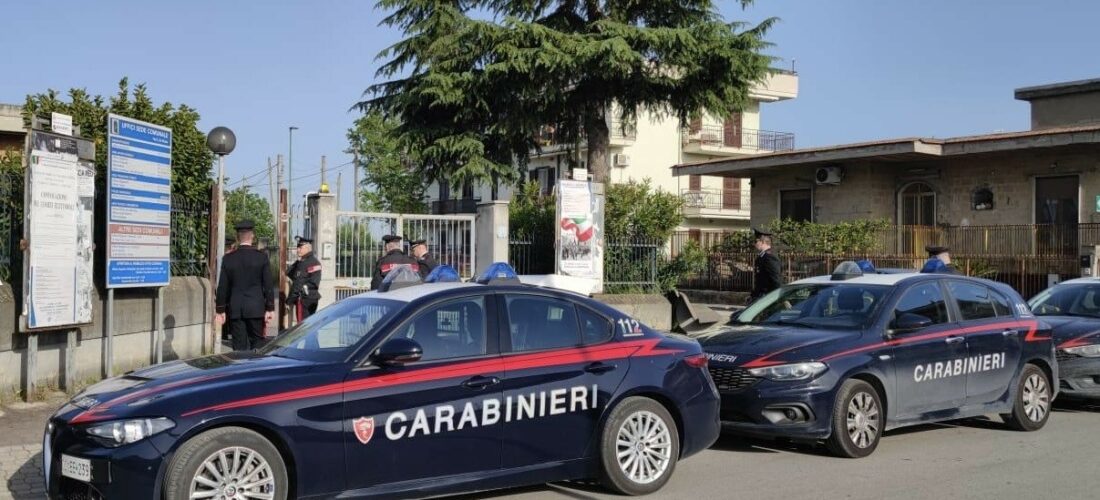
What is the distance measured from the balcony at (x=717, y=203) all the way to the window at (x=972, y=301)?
37.5 m

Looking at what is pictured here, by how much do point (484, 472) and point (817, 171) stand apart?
25.5 m

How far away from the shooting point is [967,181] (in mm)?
26797

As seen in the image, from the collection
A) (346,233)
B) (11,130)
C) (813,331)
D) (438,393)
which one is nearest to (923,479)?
(813,331)

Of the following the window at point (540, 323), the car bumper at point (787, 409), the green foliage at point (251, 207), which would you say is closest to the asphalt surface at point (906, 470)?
the car bumper at point (787, 409)

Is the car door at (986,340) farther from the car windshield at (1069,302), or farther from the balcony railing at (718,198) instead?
the balcony railing at (718,198)

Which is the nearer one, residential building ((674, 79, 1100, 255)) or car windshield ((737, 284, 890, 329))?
car windshield ((737, 284, 890, 329))

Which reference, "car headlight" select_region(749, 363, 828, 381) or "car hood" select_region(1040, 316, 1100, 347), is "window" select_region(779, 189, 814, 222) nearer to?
"car hood" select_region(1040, 316, 1100, 347)

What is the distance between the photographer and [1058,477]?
7.42 meters

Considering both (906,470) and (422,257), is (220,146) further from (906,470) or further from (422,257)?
(906,470)

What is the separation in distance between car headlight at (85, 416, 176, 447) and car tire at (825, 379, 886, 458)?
509cm

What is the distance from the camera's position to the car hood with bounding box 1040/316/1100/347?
10797 mm

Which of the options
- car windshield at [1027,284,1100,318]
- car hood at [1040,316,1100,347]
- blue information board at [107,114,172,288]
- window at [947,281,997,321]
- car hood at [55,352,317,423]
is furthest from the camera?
car windshield at [1027,284,1100,318]

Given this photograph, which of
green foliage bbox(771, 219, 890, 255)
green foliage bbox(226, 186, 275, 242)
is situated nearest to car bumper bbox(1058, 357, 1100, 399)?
green foliage bbox(771, 219, 890, 255)

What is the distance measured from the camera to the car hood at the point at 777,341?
791 cm
